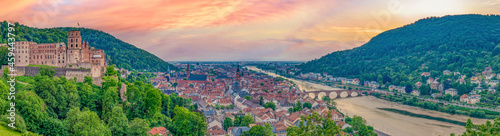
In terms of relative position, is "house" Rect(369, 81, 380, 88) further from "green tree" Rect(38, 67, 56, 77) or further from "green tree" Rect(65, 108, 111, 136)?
"green tree" Rect(65, 108, 111, 136)

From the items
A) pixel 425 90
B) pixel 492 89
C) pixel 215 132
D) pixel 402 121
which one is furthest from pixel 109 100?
pixel 492 89

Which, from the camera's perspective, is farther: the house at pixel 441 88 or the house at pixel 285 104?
the house at pixel 441 88

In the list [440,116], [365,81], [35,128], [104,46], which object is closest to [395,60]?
[365,81]

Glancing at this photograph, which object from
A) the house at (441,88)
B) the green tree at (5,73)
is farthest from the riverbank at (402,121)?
the green tree at (5,73)

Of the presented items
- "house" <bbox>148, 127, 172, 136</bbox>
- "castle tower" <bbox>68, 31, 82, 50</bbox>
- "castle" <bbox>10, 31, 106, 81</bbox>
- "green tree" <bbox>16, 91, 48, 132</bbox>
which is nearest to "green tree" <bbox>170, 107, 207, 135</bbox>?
"house" <bbox>148, 127, 172, 136</bbox>

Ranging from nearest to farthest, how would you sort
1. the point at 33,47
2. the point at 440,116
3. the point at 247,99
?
the point at 33,47 < the point at 440,116 < the point at 247,99

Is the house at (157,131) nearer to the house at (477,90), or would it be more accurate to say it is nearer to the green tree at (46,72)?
the green tree at (46,72)

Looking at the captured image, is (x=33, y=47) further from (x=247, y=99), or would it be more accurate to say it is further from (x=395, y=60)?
(x=395, y=60)
